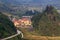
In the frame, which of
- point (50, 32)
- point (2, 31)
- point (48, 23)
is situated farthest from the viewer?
point (48, 23)

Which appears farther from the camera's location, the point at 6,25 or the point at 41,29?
the point at 41,29

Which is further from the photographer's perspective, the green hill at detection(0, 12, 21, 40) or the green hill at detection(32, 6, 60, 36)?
the green hill at detection(32, 6, 60, 36)

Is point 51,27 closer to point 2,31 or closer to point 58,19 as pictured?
point 58,19

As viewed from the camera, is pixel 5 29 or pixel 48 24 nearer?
pixel 5 29

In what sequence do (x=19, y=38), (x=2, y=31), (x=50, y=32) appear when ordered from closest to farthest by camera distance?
(x=2, y=31), (x=19, y=38), (x=50, y=32)

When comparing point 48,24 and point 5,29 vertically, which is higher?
point 5,29

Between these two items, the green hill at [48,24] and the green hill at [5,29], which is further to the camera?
the green hill at [48,24]

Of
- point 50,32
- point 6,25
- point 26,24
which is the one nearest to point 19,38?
point 6,25

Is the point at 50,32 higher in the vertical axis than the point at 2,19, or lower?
lower
